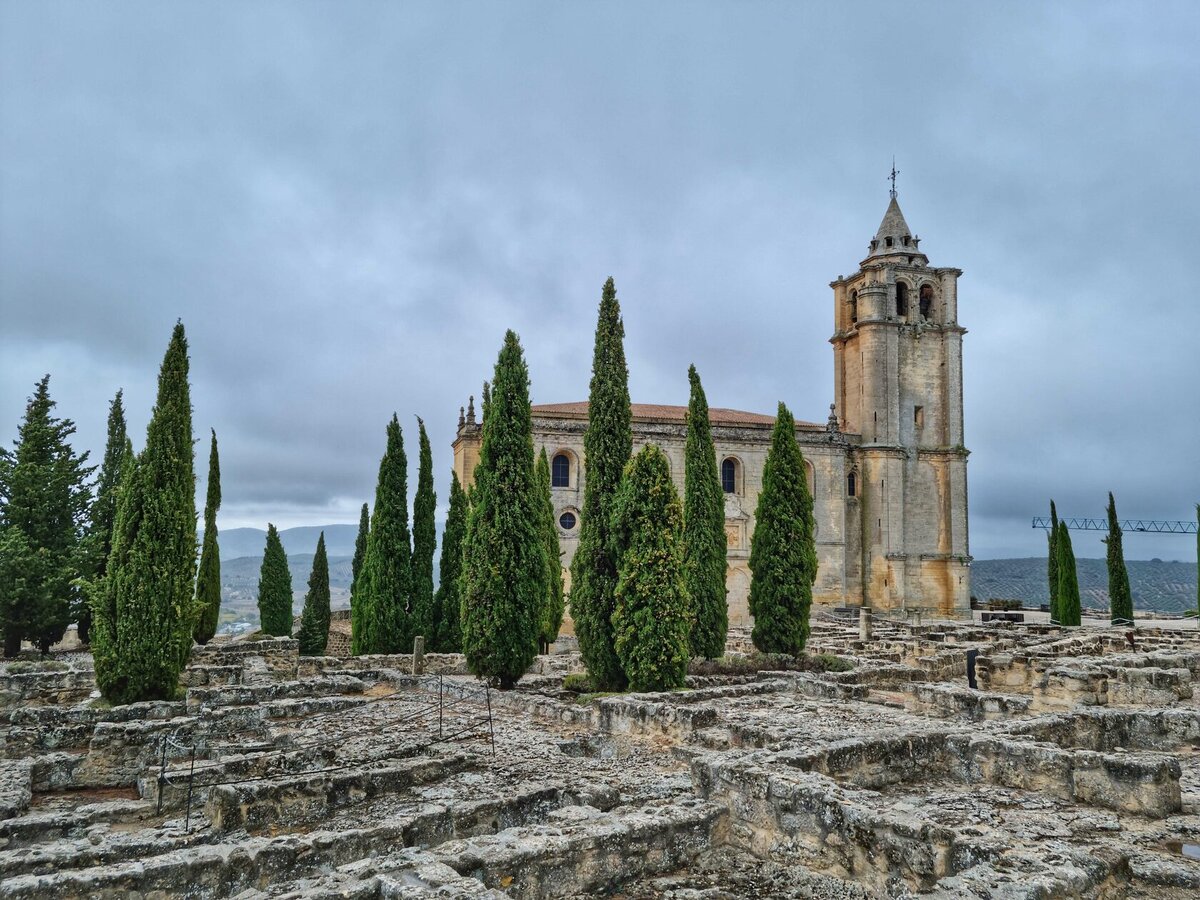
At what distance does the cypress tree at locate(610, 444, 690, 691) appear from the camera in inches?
539

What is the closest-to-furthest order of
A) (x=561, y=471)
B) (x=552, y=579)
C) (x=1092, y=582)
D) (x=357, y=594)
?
(x=552, y=579) < (x=357, y=594) < (x=561, y=471) < (x=1092, y=582)

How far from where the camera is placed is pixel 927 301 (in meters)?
42.8

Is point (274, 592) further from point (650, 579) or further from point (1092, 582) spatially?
point (1092, 582)

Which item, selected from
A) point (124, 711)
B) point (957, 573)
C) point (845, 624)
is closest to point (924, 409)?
point (957, 573)

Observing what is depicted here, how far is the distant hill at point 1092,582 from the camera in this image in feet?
357

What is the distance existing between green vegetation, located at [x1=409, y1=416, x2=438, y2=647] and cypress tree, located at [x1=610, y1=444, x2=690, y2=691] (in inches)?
416

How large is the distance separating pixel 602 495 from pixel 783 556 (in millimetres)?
6657

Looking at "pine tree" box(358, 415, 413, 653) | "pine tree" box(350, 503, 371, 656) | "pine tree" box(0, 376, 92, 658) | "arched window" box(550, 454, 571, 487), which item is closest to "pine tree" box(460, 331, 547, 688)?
"pine tree" box(358, 415, 413, 653)

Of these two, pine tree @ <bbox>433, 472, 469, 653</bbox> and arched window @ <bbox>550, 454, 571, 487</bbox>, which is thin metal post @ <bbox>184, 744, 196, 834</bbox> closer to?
pine tree @ <bbox>433, 472, 469, 653</bbox>

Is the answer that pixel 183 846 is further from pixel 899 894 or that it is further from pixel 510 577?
pixel 510 577

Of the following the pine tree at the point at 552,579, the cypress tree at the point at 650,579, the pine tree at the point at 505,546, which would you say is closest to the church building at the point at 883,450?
the pine tree at the point at 552,579

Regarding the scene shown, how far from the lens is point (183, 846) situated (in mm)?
5832

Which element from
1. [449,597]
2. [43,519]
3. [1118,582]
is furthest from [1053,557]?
[43,519]

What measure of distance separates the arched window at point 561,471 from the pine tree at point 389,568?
12.2m
